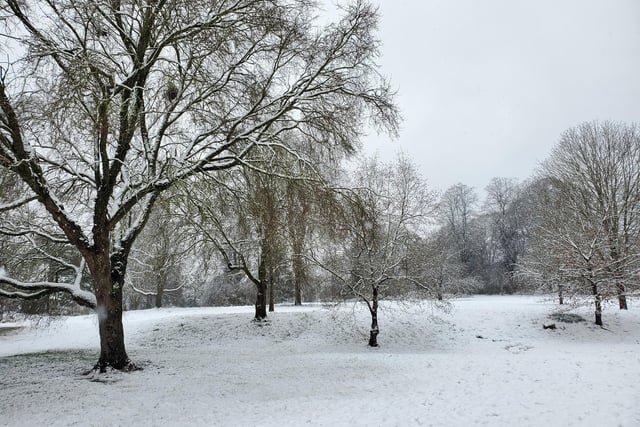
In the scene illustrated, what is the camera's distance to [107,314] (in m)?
8.57

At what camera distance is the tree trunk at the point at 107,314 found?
8.44 metres

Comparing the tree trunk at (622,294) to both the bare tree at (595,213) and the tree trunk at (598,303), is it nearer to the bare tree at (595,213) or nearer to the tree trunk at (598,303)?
the bare tree at (595,213)

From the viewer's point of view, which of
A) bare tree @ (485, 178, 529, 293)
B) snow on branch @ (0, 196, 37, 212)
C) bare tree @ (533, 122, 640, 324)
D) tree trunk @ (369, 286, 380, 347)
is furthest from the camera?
bare tree @ (485, 178, 529, 293)

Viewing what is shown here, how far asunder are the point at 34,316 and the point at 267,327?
8573 millimetres

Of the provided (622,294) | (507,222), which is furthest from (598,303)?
(507,222)

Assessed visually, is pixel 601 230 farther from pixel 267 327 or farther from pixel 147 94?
pixel 147 94

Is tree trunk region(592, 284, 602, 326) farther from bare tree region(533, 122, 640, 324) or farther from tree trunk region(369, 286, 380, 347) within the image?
tree trunk region(369, 286, 380, 347)

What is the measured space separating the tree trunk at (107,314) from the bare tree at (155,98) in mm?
22

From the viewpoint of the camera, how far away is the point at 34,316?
42.3 feet

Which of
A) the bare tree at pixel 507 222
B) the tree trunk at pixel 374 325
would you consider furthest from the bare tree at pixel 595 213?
the bare tree at pixel 507 222

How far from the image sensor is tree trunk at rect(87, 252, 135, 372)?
27.7 feet

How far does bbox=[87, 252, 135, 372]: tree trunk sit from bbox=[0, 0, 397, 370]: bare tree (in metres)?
0.02

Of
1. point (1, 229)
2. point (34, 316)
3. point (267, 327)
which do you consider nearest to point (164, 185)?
point (1, 229)

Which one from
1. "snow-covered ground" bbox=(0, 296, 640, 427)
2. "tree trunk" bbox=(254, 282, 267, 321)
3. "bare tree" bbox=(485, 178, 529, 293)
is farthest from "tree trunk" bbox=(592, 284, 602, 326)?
"bare tree" bbox=(485, 178, 529, 293)
